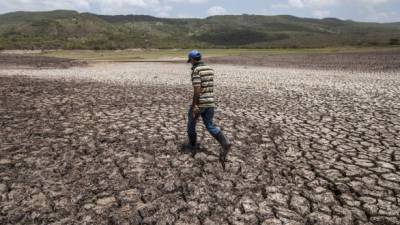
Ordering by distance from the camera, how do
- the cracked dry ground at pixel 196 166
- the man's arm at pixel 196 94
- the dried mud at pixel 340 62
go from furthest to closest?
the dried mud at pixel 340 62 → the man's arm at pixel 196 94 → the cracked dry ground at pixel 196 166

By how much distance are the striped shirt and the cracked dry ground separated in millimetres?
1346

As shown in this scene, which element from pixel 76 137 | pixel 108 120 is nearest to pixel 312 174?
pixel 76 137

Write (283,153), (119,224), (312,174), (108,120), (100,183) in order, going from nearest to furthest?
(119,224) < (100,183) < (312,174) < (283,153) < (108,120)

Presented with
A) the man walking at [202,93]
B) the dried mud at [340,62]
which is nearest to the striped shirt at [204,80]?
the man walking at [202,93]

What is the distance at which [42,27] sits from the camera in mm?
172750

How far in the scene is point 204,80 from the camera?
22.3ft

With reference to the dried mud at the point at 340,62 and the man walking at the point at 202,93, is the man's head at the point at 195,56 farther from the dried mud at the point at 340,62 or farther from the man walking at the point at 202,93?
the dried mud at the point at 340,62

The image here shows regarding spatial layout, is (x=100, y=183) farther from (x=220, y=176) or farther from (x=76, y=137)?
(x=76, y=137)

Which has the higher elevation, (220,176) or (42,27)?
(42,27)

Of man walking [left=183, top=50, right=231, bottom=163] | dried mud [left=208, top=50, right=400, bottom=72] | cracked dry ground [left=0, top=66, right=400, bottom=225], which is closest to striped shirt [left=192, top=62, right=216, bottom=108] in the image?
man walking [left=183, top=50, right=231, bottom=163]

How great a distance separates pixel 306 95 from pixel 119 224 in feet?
42.8

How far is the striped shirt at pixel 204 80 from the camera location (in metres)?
6.68

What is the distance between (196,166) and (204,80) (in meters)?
1.83

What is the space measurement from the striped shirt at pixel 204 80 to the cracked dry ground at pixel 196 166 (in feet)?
4.42
